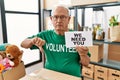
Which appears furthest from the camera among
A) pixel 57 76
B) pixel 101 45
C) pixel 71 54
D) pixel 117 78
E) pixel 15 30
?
pixel 15 30

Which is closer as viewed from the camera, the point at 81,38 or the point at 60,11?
the point at 81,38

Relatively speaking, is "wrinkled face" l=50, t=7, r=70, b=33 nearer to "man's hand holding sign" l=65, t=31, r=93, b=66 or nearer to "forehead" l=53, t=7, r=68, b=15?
"forehead" l=53, t=7, r=68, b=15

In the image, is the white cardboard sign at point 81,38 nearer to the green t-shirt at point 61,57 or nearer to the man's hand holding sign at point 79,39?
the man's hand holding sign at point 79,39

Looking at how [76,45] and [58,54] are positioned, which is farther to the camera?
[58,54]

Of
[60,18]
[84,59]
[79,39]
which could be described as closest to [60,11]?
[60,18]

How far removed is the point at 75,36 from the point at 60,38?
0.83 ft

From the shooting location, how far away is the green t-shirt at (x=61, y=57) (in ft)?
3.60

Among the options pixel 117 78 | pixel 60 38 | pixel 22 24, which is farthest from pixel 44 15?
pixel 117 78

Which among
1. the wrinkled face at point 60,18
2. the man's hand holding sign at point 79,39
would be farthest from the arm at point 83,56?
the wrinkled face at point 60,18

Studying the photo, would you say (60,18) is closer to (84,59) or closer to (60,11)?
(60,11)

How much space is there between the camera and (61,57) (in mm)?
1129

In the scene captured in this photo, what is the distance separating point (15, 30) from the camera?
219cm

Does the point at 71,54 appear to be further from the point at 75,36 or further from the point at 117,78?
the point at 117,78

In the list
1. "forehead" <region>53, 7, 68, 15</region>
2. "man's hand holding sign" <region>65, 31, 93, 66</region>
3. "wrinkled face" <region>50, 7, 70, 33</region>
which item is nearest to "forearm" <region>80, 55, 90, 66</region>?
"man's hand holding sign" <region>65, 31, 93, 66</region>
